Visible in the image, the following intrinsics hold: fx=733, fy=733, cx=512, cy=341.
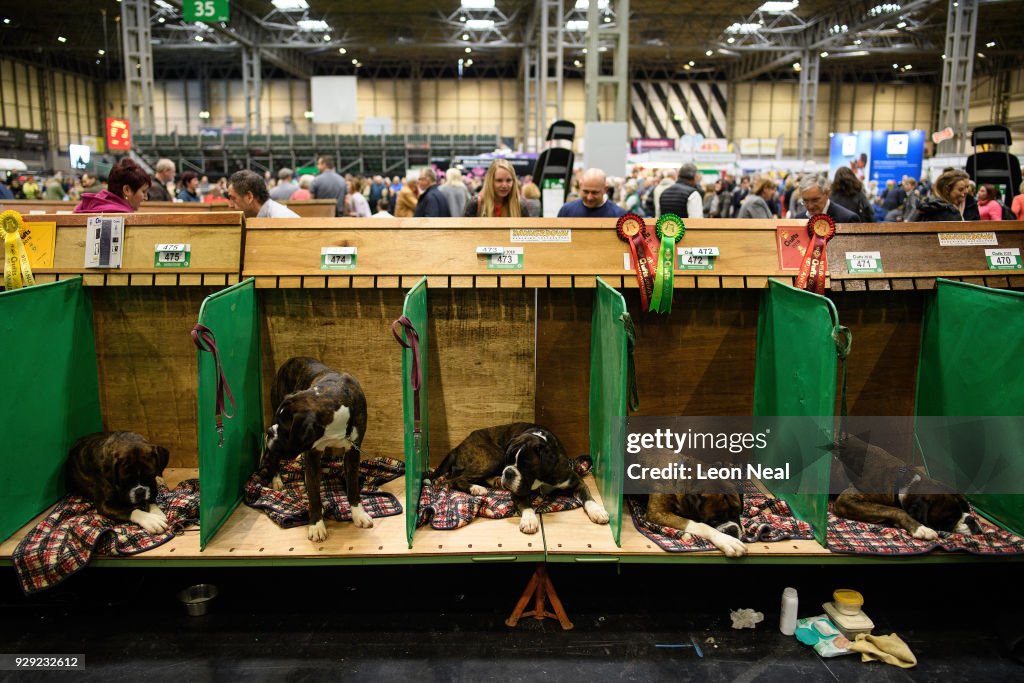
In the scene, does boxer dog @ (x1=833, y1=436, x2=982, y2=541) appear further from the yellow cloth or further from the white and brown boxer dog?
the white and brown boxer dog

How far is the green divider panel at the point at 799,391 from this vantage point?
2.84 meters

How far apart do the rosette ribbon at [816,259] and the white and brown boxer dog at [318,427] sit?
2.12m

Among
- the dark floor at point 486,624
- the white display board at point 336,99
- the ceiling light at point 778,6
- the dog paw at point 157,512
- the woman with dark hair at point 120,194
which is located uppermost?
the ceiling light at point 778,6

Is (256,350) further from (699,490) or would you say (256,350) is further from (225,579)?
(699,490)

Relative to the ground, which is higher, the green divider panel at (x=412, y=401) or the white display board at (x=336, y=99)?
the white display board at (x=336, y=99)

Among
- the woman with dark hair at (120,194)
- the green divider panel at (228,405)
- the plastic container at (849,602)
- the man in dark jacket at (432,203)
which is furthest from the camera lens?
the man in dark jacket at (432,203)

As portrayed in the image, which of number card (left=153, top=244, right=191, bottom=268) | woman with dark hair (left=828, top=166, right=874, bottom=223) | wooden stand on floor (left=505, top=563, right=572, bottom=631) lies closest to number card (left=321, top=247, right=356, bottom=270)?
number card (left=153, top=244, right=191, bottom=268)

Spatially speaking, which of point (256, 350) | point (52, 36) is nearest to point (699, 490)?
point (256, 350)

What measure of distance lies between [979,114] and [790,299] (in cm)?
3901

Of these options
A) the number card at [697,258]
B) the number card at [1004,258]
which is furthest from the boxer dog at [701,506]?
the number card at [1004,258]

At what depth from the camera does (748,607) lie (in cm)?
321

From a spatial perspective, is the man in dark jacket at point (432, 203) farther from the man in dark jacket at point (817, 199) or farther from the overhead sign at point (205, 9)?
the overhead sign at point (205, 9)

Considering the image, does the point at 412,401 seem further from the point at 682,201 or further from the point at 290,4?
the point at 290,4

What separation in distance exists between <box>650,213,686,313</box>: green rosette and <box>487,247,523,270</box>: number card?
66 cm
